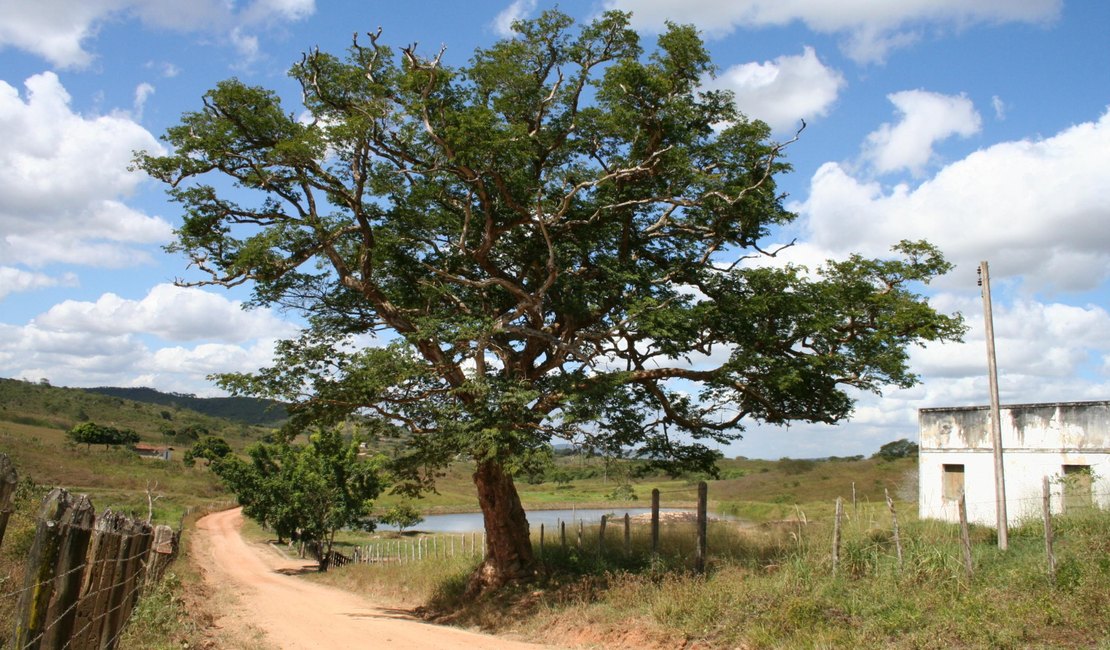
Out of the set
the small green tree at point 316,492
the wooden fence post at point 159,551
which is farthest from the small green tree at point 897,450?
the wooden fence post at point 159,551

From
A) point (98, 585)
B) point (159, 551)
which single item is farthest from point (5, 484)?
point (159, 551)

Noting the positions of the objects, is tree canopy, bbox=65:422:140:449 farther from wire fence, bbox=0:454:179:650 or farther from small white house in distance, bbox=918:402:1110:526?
wire fence, bbox=0:454:179:650

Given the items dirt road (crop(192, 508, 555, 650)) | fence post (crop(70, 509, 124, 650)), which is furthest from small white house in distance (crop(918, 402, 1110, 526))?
fence post (crop(70, 509, 124, 650))

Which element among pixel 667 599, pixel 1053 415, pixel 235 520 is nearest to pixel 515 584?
pixel 667 599

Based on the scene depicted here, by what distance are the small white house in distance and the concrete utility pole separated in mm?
3875

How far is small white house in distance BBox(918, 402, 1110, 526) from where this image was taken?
60.4ft

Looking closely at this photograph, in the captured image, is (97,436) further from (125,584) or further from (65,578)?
(65,578)

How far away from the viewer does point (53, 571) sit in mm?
4875

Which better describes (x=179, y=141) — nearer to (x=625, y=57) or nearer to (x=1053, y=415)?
(x=625, y=57)

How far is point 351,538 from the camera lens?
48188 mm

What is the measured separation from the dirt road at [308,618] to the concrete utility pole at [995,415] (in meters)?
→ 7.98

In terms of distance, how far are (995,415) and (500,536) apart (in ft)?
32.1

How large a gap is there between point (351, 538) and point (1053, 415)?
39399 millimetres

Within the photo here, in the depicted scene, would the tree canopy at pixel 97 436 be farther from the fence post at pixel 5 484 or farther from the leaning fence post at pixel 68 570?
the fence post at pixel 5 484
